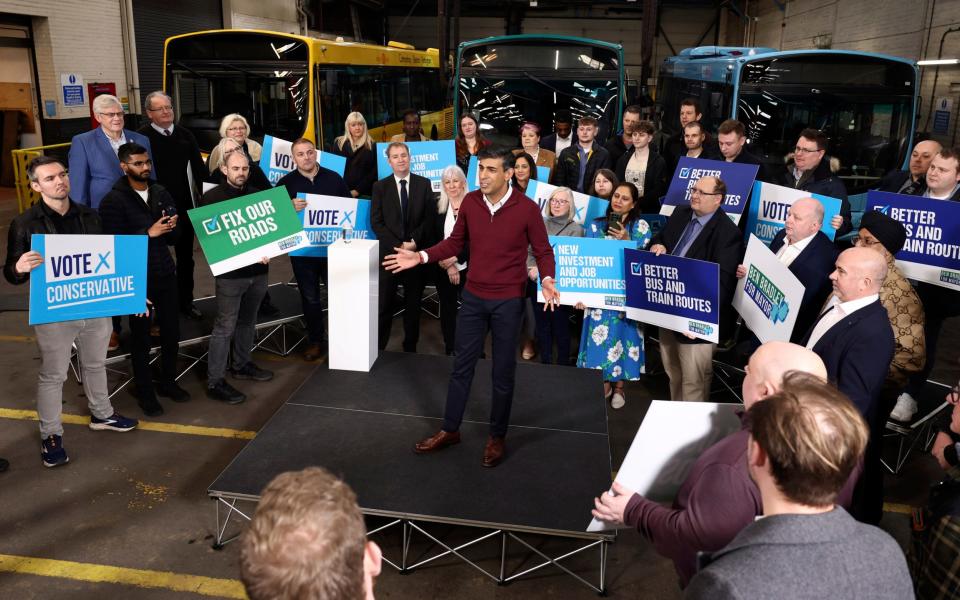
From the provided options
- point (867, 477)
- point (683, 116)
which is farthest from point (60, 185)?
point (683, 116)

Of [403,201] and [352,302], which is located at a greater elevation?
[403,201]

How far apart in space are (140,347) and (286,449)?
1870 mm

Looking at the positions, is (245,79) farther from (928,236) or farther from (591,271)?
(928,236)

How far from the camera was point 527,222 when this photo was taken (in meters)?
4.56

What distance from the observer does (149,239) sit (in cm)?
560

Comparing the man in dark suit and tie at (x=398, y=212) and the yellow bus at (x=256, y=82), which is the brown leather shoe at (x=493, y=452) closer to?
the man in dark suit and tie at (x=398, y=212)

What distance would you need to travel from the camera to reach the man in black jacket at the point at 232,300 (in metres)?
5.86

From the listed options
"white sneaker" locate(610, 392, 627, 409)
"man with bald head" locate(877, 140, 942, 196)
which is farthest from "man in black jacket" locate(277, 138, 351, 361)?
"man with bald head" locate(877, 140, 942, 196)

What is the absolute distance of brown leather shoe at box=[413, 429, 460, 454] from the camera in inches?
186

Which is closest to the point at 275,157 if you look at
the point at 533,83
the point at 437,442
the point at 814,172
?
the point at 533,83

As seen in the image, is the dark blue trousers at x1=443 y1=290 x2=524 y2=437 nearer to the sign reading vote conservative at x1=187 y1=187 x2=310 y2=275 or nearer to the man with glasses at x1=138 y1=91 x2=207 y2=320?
the sign reading vote conservative at x1=187 y1=187 x2=310 y2=275

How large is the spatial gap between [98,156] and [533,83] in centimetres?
650

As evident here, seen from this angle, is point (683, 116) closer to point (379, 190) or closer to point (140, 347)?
point (379, 190)

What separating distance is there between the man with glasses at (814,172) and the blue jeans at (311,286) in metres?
4.56
